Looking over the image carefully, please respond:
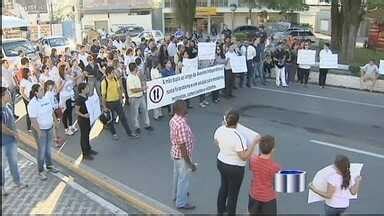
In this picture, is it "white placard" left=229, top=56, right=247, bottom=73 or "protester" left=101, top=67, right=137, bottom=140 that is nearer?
"protester" left=101, top=67, right=137, bottom=140

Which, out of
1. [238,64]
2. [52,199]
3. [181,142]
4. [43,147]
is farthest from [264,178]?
[238,64]

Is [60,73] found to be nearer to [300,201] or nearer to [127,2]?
[300,201]

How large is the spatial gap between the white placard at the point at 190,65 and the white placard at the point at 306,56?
5.93 m

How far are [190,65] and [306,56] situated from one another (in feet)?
21.3

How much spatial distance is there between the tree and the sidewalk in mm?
23534

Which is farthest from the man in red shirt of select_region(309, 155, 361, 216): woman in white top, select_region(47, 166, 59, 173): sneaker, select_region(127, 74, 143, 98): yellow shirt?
select_region(127, 74, 143, 98): yellow shirt

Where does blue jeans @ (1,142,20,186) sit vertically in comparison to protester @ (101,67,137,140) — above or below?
below

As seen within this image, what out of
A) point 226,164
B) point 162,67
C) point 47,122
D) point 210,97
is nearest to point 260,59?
point 210,97

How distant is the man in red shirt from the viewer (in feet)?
19.6

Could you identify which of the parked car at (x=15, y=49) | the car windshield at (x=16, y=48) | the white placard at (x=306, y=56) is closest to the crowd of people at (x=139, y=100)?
the white placard at (x=306, y=56)

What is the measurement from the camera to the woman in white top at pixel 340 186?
5.87 m

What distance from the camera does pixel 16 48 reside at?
22.9 meters

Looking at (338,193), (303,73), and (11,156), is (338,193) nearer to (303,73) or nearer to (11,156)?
(11,156)

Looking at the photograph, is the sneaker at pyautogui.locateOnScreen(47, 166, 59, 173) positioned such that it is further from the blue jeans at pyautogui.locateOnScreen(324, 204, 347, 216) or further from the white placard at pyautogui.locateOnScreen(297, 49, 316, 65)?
the white placard at pyautogui.locateOnScreen(297, 49, 316, 65)
